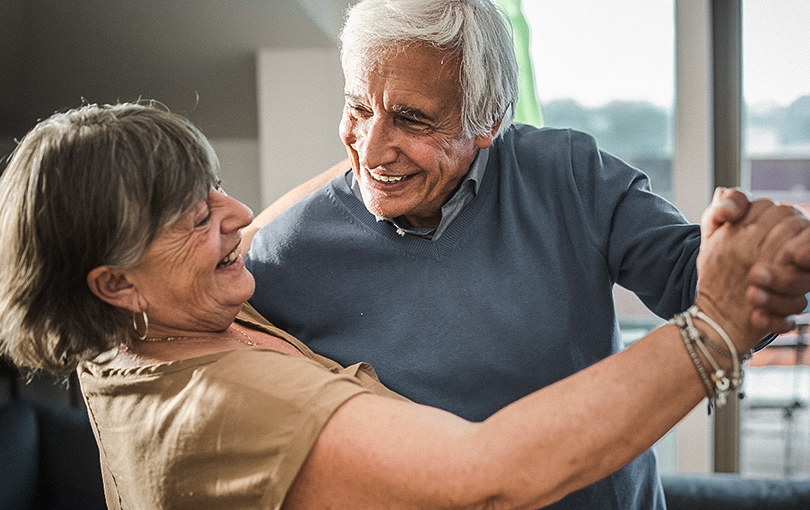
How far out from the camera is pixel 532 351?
1254 mm

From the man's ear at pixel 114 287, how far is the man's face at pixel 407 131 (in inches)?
18.6

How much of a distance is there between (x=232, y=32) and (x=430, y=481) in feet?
6.16

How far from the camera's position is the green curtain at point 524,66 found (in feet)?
6.71

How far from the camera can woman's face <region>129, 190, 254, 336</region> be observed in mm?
992

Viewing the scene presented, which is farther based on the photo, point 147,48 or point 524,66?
point 147,48

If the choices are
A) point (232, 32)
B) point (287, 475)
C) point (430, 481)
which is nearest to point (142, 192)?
point (287, 475)

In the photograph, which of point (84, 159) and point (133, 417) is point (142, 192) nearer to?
point (84, 159)

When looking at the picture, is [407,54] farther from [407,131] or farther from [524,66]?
[524,66]

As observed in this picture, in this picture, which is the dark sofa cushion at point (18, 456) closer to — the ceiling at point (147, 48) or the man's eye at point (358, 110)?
the ceiling at point (147, 48)

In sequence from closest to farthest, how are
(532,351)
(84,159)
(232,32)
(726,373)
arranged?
(726,373) < (84,159) < (532,351) < (232,32)

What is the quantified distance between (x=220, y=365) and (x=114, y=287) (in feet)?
0.65

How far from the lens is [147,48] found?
7.40 feet

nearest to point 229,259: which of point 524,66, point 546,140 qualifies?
point 546,140

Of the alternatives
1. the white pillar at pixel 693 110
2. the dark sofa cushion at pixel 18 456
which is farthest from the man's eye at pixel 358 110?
the dark sofa cushion at pixel 18 456
